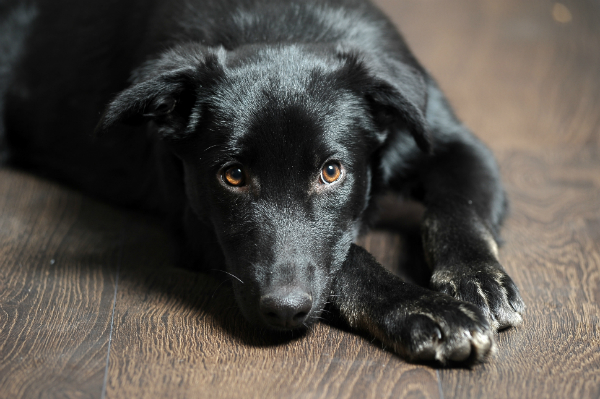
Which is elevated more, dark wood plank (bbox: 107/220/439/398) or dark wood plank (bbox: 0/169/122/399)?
dark wood plank (bbox: 107/220/439/398)

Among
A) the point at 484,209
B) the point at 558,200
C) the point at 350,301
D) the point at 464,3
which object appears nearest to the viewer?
the point at 350,301

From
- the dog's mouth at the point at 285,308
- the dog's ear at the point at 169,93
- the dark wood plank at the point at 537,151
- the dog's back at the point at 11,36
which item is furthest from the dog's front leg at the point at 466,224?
the dog's back at the point at 11,36

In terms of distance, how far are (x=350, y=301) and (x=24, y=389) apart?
1.00m

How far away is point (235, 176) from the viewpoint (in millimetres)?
2117

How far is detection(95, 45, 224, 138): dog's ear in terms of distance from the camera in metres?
2.15

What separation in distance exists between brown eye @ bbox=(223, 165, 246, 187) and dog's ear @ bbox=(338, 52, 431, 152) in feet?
1.64

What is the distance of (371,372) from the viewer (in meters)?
1.84

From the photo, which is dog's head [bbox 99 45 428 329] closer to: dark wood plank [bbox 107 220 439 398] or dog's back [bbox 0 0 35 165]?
dark wood plank [bbox 107 220 439 398]

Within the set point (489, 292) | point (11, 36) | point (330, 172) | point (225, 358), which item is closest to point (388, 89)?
point (330, 172)

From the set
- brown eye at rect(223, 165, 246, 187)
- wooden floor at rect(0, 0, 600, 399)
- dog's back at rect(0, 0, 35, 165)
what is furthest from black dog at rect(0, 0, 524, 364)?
dog's back at rect(0, 0, 35, 165)

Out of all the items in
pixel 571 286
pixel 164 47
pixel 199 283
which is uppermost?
pixel 571 286

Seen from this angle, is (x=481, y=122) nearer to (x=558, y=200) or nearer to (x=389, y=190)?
(x=558, y=200)

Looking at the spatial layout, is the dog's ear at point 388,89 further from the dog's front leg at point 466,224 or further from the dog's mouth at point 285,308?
the dog's mouth at point 285,308

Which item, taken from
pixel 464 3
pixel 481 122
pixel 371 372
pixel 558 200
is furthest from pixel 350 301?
pixel 464 3
